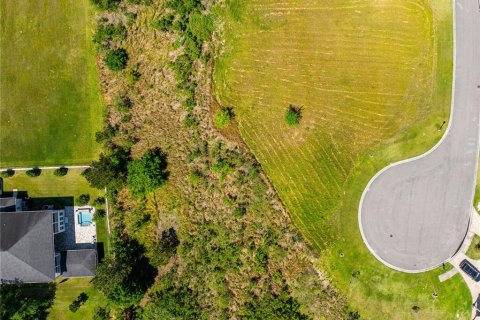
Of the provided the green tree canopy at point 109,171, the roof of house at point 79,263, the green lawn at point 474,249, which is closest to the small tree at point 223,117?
the green tree canopy at point 109,171

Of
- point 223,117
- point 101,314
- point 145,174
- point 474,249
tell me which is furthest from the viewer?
point 101,314

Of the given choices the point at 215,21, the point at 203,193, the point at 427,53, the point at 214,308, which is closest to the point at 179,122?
the point at 203,193

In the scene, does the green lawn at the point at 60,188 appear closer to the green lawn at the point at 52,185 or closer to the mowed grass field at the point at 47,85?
the green lawn at the point at 52,185

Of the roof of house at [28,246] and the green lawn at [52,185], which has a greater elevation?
the green lawn at [52,185]

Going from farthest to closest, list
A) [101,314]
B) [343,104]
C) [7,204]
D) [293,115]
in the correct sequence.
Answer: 1. [101,314]
2. [343,104]
3. [7,204]
4. [293,115]

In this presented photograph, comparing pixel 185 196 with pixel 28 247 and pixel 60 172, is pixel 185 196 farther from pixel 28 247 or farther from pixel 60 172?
pixel 28 247

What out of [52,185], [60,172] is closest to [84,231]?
[52,185]

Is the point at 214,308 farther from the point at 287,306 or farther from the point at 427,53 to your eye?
the point at 427,53
